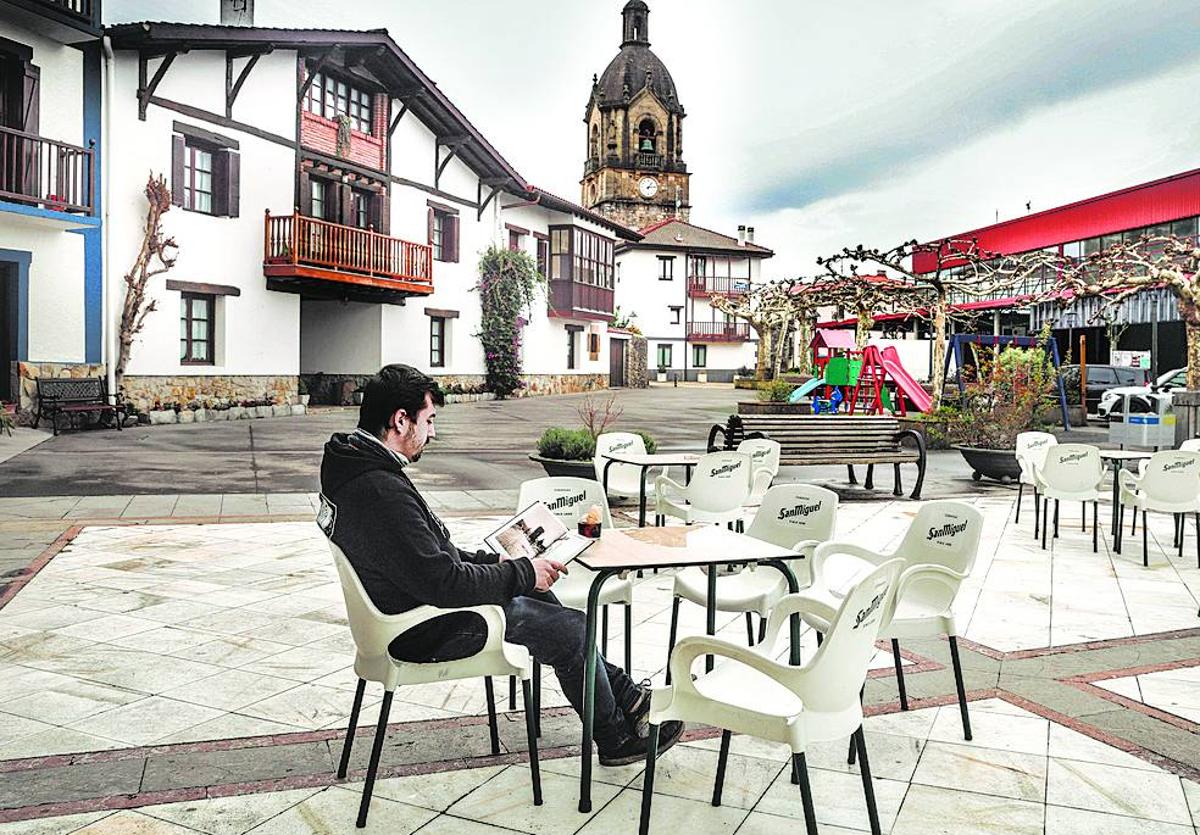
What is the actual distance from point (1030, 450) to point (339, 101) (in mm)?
18537

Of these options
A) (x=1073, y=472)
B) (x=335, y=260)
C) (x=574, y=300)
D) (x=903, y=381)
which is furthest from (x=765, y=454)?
(x=574, y=300)

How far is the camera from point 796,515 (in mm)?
4504

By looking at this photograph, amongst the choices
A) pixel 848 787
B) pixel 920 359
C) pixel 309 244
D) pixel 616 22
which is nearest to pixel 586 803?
pixel 848 787

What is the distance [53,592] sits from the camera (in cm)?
593

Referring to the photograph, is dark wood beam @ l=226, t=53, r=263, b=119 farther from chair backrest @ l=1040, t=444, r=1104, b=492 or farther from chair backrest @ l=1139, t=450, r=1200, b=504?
chair backrest @ l=1139, t=450, r=1200, b=504

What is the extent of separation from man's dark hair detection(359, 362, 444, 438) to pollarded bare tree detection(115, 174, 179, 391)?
1614 centimetres

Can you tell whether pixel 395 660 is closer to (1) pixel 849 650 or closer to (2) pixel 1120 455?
(1) pixel 849 650

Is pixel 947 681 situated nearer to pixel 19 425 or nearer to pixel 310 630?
pixel 310 630

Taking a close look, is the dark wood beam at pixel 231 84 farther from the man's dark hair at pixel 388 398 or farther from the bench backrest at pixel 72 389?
the man's dark hair at pixel 388 398

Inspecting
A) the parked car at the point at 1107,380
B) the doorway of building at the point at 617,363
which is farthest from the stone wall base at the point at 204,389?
the doorway of building at the point at 617,363

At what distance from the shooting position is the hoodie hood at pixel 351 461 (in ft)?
10.3

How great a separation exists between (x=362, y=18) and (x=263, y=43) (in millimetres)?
7657

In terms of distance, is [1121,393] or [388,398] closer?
[388,398]

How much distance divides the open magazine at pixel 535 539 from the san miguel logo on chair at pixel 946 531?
1564 millimetres
